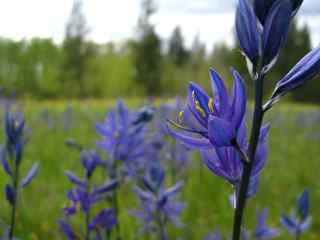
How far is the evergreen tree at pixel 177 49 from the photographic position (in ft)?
163

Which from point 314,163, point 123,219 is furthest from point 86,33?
point 123,219

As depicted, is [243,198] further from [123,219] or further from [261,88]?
[123,219]

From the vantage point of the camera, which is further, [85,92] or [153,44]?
[85,92]

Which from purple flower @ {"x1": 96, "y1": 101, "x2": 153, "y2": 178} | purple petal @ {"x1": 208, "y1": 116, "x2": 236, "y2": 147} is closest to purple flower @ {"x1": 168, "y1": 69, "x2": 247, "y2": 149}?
purple petal @ {"x1": 208, "y1": 116, "x2": 236, "y2": 147}

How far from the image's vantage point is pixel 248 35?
842mm

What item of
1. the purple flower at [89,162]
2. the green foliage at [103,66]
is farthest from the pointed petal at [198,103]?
the green foliage at [103,66]

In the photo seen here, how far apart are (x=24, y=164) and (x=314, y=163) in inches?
135

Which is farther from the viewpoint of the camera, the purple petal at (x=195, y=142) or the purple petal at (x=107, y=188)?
the purple petal at (x=107, y=188)

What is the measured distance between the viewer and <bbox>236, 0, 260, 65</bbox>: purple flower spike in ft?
2.75

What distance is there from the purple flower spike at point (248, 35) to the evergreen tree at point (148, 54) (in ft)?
136

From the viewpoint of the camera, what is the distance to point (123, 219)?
10.2 feet

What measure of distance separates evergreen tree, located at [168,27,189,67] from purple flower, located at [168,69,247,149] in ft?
158

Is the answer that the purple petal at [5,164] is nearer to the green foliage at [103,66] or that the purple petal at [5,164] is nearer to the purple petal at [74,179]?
the purple petal at [74,179]

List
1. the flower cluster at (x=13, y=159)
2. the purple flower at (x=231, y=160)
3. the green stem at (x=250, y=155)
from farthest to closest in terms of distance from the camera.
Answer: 1. the flower cluster at (x=13, y=159)
2. the purple flower at (x=231, y=160)
3. the green stem at (x=250, y=155)
